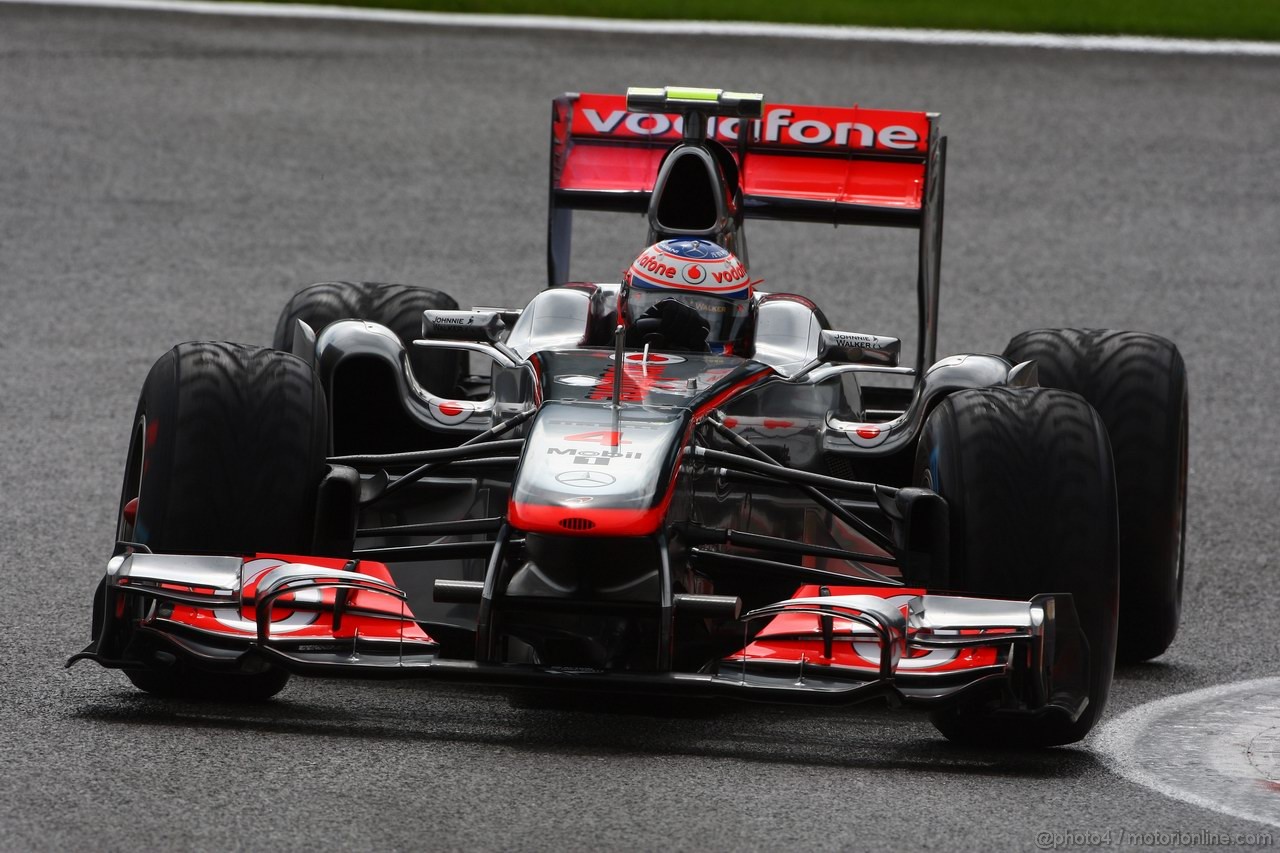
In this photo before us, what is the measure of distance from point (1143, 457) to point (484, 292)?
22.6 ft

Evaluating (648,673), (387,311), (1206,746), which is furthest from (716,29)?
(648,673)

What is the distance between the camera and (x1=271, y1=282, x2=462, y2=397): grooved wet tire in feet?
28.0

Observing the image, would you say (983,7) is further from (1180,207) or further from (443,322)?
(443,322)

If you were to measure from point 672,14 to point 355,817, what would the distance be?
16.3 meters

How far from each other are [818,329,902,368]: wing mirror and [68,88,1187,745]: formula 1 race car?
0.04 ft

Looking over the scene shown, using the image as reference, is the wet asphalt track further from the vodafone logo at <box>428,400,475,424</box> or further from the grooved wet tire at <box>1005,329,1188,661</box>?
the vodafone logo at <box>428,400,475,424</box>

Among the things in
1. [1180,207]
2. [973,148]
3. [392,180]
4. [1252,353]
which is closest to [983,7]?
[973,148]

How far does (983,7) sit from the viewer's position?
827 inches

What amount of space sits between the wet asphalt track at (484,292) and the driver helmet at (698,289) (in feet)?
5.41

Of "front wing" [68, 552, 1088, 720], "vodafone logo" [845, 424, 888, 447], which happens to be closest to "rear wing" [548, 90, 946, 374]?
"vodafone logo" [845, 424, 888, 447]

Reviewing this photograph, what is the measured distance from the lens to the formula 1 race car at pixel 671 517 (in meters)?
5.54

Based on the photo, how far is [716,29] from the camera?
1955cm

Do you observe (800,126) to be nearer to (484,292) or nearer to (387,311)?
(387,311)
